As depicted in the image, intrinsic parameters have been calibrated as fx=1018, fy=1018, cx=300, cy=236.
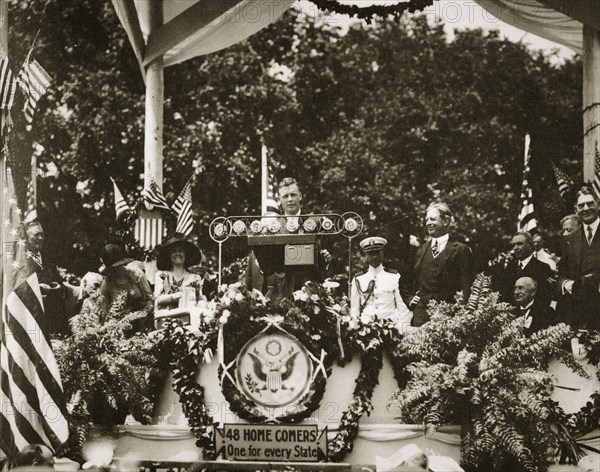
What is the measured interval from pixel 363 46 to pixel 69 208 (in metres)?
8.02

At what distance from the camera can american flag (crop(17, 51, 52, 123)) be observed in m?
11.2

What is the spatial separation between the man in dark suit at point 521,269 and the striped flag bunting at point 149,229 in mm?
4246

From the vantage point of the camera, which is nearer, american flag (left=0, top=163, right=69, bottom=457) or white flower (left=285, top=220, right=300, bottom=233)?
american flag (left=0, top=163, right=69, bottom=457)

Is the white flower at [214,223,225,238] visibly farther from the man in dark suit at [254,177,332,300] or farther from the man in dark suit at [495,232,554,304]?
the man in dark suit at [495,232,554,304]

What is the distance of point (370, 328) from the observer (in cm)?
967

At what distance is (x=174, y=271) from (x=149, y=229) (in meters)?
1.50

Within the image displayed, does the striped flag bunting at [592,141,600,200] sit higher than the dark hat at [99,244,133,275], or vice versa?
the striped flag bunting at [592,141,600,200]

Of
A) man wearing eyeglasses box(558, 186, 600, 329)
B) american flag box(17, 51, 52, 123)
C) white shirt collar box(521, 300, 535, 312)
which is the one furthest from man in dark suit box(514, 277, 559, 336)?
american flag box(17, 51, 52, 123)

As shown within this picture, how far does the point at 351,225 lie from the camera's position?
33.2ft

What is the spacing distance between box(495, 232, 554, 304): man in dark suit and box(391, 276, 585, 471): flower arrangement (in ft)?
4.66

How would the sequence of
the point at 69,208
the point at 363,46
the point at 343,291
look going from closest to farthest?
1. the point at 343,291
2. the point at 69,208
3. the point at 363,46

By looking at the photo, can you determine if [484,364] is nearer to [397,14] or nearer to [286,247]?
[286,247]

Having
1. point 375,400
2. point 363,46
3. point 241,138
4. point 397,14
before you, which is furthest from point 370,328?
point 363,46

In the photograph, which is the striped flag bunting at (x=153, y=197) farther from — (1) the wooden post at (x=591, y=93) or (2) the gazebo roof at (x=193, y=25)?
(1) the wooden post at (x=591, y=93)
